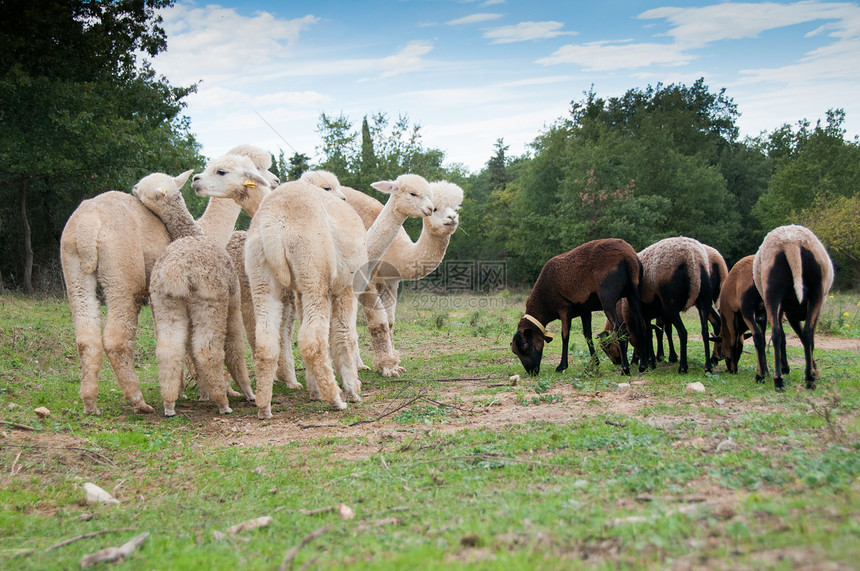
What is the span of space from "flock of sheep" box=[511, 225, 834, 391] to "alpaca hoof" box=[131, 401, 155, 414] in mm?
5350

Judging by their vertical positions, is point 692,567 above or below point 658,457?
above

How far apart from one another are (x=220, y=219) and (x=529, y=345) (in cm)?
507

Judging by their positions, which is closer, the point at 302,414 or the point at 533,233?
the point at 302,414

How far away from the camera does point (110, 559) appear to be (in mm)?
3264

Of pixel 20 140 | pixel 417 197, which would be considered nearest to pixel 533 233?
pixel 20 140

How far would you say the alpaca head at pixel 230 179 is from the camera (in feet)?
27.8

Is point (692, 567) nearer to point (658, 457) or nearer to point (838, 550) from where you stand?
point (838, 550)

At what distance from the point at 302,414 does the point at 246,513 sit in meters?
3.28

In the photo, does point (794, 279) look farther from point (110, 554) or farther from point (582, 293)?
point (110, 554)

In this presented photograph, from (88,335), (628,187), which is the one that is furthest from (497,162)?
(88,335)

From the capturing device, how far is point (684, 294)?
30.0ft

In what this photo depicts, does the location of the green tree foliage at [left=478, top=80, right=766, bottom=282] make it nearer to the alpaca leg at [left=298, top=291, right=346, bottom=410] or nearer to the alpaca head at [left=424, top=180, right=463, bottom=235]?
the alpaca head at [left=424, top=180, right=463, bottom=235]

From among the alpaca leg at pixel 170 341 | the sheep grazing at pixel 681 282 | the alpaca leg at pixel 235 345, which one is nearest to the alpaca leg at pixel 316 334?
the alpaca leg at pixel 235 345

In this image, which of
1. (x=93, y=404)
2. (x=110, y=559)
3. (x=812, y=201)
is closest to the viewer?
(x=110, y=559)
